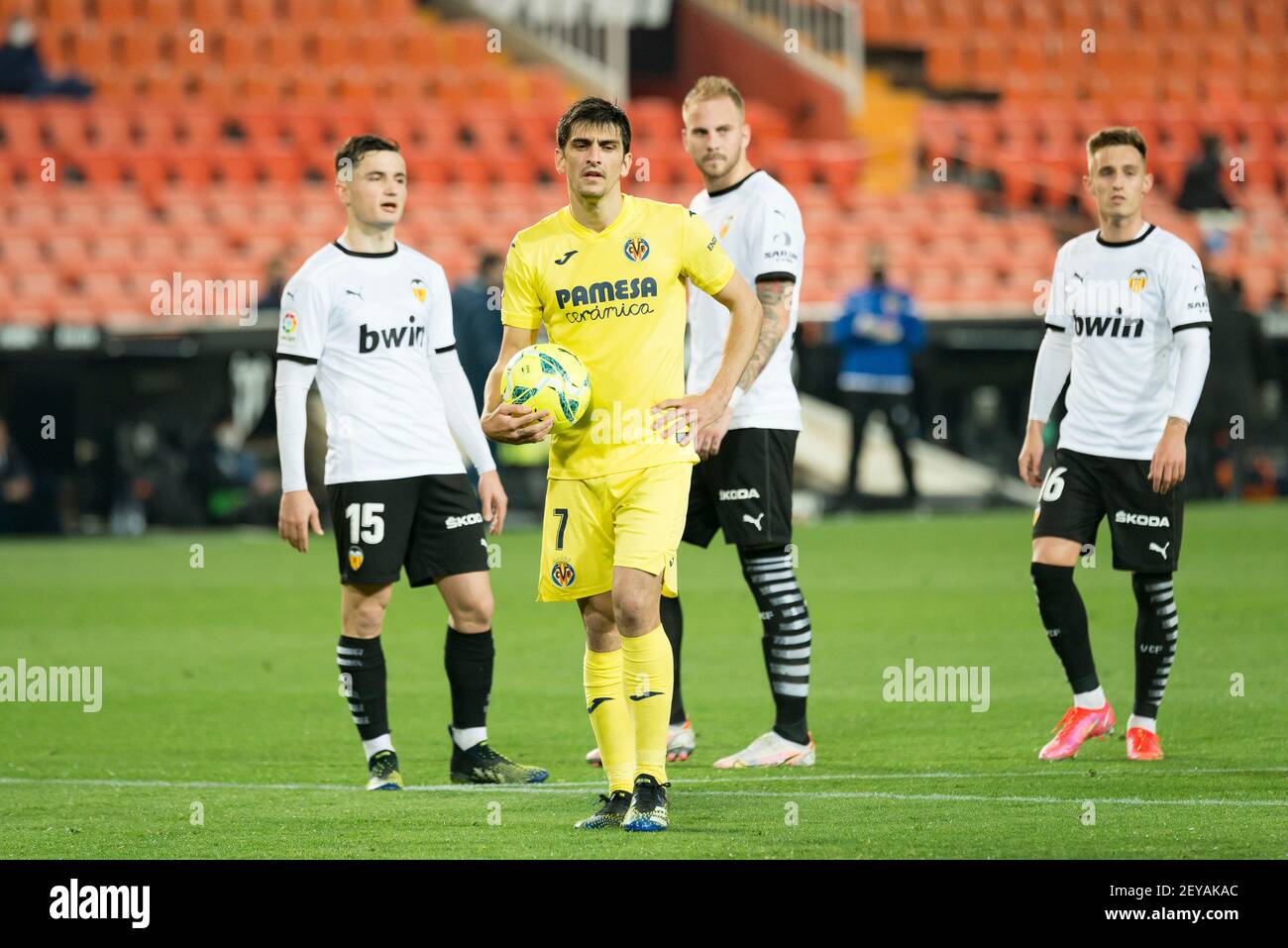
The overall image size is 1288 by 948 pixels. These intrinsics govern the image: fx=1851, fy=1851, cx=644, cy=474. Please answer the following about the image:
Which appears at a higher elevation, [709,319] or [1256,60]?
[1256,60]

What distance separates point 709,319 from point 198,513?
928cm

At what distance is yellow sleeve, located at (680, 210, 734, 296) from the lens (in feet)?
17.1

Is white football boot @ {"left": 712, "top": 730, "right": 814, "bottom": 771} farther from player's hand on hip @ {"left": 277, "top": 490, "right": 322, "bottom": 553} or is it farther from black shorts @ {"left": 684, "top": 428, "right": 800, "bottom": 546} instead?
player's hand on hip @ {"left": 277, "top": 490, "right": 322, "bottom": 553}

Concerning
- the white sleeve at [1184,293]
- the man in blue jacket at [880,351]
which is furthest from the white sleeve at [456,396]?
the man in blue jacket at [880,351]

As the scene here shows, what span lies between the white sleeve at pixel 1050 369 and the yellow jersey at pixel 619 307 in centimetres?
175

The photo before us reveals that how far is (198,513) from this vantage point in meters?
14.9

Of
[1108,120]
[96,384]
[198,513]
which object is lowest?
[198,513]

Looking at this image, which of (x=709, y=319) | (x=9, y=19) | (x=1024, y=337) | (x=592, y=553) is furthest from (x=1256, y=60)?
(x=592, y=553)

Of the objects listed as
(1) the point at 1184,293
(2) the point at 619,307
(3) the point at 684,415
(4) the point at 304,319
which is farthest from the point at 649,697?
(1) the point at 1184,293

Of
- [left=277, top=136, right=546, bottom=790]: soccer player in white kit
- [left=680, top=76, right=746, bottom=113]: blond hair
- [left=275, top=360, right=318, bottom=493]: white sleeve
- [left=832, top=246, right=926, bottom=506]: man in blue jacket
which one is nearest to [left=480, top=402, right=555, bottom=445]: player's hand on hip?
[left=277, top=136, right=546, bottom=790]: soccer player in white kit

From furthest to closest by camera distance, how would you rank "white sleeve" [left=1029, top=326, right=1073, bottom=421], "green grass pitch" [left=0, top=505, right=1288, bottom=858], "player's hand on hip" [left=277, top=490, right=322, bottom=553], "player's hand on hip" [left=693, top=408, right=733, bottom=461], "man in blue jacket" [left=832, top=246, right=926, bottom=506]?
"man in blue jacket" [left=832, top=246, right=926, bottom=506] → "white sleeve" [left=1029, top=326, right=1073, bottom=421] → "player's hand on hip" [left=277, top=490, right=322, bottom=553] → "player's hand on hip" [left=693, top=408, right=733, bottom=461] → "green grass pitch" [left=0, top=505, right=1288, bottom=858]

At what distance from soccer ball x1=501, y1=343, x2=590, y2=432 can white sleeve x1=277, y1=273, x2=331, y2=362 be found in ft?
3.29

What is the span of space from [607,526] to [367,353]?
1209mm
